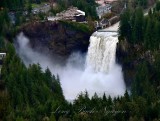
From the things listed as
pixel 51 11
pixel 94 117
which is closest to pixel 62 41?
pixel 51 11

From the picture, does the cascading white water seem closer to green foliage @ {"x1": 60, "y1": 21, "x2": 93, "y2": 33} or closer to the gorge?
the gorge

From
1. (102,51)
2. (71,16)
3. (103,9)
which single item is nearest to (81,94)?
(102,51)

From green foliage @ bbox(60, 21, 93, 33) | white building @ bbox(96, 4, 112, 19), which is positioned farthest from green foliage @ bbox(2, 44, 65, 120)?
white building @ bbox(96, 4, 112, 19)

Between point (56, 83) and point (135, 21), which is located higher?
point (135, 21)

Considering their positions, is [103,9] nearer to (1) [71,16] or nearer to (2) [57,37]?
(1) [71,16]

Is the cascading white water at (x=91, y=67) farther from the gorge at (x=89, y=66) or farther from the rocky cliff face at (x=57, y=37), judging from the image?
the rocky cliff face at (x=57, y=37)

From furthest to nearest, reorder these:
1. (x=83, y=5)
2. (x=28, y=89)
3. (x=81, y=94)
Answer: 1. (x=83, y=5)
2. (x=28, y=89)
3. (x=81, y=94)

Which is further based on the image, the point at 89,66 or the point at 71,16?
the point at 71,16

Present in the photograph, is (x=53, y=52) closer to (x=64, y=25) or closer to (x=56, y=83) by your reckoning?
(x=64, y=25)
